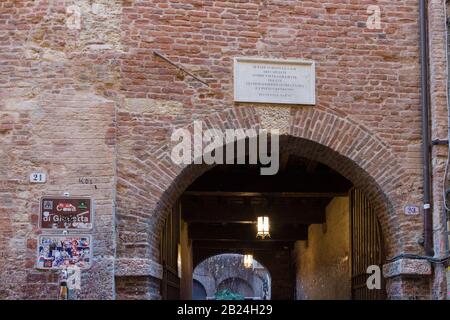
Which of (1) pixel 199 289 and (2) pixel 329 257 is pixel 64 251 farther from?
(1) pixel 199 289

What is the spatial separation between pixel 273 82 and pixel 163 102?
1.22 metres

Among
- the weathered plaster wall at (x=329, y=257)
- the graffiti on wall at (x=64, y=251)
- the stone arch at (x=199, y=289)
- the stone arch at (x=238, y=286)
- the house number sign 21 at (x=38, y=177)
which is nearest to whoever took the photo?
the graffiti on wall at (x=64, y=251)

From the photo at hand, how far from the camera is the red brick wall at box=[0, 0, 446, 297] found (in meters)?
8.38

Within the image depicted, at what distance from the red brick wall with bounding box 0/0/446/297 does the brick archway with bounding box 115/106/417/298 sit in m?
0.01

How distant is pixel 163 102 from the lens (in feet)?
28.3

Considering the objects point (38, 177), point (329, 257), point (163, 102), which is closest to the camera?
point (38, 177)

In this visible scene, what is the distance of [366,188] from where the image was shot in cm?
908

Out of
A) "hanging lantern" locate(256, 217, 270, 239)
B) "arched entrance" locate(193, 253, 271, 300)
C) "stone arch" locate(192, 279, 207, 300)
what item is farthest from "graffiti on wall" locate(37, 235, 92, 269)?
"stone arch" locate(192, 279, 207, 300)

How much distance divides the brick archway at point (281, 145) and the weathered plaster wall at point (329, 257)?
4.17m

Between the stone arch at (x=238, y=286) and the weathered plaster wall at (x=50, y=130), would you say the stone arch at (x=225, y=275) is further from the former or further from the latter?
the weathered plaster wall at (x=50, y=130)

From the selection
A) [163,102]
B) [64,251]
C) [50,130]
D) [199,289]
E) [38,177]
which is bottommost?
[64,251]

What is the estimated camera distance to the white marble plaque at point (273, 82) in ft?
28.7

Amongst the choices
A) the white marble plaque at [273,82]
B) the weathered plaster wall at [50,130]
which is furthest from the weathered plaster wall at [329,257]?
the weathered plaster wall at [50,130]

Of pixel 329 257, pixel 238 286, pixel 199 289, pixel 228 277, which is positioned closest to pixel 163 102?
pixel 329 257
